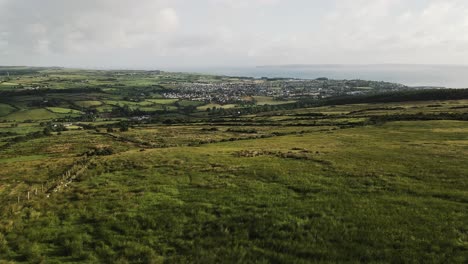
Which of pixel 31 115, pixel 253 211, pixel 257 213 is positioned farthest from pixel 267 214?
pixel 31 115

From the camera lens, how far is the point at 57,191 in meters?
32.8

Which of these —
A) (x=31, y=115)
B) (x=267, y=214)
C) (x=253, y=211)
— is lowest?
(x=31, y=115)

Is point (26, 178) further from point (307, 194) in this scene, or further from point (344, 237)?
point (344, 237)

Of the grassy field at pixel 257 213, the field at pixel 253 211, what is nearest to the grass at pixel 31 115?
the field at pixel 253 211

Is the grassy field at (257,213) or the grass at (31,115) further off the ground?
the grassy field at (257,213)

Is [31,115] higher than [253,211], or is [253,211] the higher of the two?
[253,211]

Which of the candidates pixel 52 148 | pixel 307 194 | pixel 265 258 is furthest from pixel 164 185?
pixel 52 148

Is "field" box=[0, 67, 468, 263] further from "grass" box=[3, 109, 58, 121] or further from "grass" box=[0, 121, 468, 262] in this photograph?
"grass" box=[3, 109, 58, 121]

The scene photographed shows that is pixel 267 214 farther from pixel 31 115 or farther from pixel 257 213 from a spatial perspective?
pixel 31 115

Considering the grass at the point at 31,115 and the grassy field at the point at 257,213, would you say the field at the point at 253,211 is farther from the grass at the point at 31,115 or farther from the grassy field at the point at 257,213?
the grass at the point at 31,115

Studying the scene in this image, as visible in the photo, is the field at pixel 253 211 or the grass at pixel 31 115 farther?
the grass at pixel 31 115

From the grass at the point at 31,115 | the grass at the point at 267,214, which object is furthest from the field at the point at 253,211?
the grass at the point at 31,115

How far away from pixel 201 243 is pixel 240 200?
694 centimetres

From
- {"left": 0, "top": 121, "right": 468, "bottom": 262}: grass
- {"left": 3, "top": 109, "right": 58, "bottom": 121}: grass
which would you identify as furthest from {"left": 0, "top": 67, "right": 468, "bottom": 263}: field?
{"left": 3, "top": 109, "right": 58, "bottom": 121}: grass
